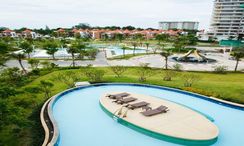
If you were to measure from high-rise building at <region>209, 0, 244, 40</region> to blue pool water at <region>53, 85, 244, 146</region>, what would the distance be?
77.1 m

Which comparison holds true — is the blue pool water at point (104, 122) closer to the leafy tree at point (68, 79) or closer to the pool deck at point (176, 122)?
the pool deck at point (176, 122)

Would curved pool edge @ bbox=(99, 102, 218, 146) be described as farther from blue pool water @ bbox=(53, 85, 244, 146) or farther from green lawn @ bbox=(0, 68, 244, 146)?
green lawn @ bbox=(0, 68, 244, 146)

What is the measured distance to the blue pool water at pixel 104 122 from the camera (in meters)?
10.8

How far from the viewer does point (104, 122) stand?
13.0 meters

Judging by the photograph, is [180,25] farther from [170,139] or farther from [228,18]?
[170,139]

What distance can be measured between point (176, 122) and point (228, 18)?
86.9 metres

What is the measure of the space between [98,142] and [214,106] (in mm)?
10010

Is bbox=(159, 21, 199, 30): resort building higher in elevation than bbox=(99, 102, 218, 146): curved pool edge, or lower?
higher

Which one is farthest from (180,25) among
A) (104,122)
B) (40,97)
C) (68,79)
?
(104,122)

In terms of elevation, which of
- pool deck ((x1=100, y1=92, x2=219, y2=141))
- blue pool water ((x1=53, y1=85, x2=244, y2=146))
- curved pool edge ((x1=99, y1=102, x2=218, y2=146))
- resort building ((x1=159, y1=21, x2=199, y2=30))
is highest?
resort building ((x1=159, y1=21, x2=199, y2=30))

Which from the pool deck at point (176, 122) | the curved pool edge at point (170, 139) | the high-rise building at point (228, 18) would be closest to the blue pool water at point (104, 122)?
the curved pool edge at point (170, 139)

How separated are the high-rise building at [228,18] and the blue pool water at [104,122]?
77.1m

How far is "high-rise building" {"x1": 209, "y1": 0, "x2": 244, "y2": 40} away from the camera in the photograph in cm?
8275

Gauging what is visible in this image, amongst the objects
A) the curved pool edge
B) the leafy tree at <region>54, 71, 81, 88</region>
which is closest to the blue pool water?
the curved pool edge
